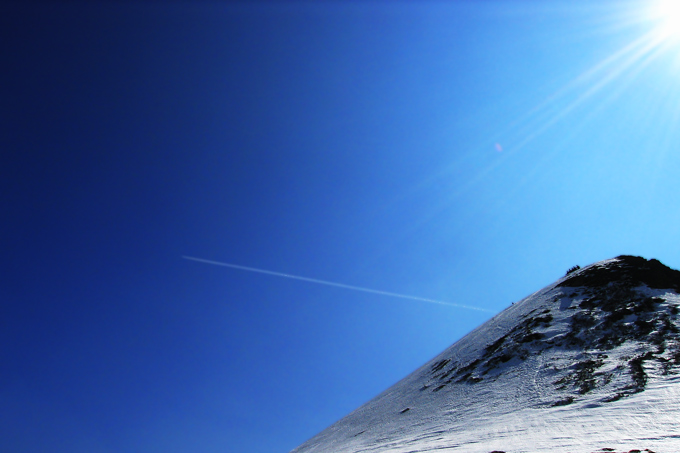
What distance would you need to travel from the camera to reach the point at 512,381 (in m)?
18.0

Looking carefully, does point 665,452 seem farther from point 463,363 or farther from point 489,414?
point 463,363

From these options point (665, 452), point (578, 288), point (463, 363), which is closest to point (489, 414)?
point (665, 452)

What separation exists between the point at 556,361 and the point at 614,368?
285cm

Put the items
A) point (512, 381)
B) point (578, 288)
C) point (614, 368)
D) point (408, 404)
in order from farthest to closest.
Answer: point (578, 288)
point (408, 404)
point (512, 381)
point (614, 368)

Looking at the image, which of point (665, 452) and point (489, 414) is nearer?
point (665, 452)

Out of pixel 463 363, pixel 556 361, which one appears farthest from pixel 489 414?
pixel 463 363

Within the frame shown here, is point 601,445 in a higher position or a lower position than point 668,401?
lower

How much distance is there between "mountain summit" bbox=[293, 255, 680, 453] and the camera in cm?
1140

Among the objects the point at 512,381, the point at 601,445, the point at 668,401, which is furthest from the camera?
the point at 512,381

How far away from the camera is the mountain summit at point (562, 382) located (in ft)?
37.4

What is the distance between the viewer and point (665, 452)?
28.6 ft

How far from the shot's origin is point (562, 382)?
630 inches

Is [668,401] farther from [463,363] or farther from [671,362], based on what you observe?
[463,363]

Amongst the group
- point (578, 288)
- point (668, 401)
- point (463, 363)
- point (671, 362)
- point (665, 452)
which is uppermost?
point (578, 288)
